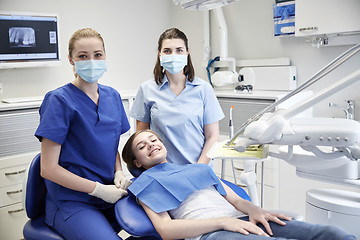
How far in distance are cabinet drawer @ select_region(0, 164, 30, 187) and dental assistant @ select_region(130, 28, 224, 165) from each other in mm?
1019

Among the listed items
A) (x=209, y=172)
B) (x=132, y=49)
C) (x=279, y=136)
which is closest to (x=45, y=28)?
(x=132, y=49)

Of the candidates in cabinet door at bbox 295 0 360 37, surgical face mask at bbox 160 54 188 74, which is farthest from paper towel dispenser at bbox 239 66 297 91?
surgical face mask at bbox 160 54 188 74

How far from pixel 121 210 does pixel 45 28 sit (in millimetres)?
1885

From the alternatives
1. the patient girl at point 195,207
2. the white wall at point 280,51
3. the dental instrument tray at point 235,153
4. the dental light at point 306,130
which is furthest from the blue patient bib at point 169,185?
the white wall at point 280,51

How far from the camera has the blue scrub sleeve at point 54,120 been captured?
4.76 feet

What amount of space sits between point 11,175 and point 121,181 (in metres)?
1.24

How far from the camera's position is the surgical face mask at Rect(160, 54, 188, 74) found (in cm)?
190

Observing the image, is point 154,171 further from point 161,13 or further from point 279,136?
point 161,13

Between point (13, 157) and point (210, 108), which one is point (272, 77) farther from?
point (13, 157)

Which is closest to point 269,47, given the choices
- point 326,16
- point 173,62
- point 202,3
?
point 326,16

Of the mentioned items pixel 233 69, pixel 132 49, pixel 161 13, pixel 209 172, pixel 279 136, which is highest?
pixel 161 13

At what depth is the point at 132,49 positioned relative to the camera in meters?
3.59

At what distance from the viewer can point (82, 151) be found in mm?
1542

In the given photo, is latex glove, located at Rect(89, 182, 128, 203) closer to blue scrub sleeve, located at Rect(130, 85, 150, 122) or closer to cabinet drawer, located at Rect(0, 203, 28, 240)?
blue scrub sleeve, located at Rect(130, 85, 150, 122)
